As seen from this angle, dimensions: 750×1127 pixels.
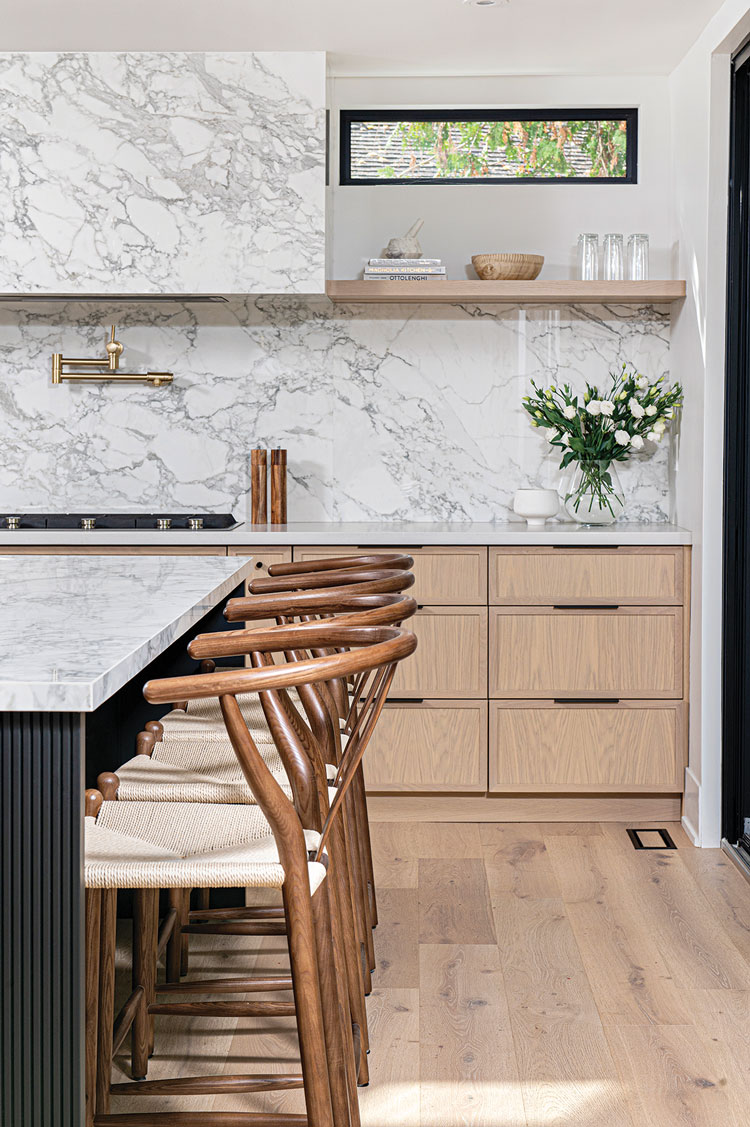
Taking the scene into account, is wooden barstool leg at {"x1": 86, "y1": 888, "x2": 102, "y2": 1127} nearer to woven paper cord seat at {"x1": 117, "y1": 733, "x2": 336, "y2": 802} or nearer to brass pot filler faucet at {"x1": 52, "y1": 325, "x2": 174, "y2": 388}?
woven paper cord seat at {"x1": 117, "y1": 733, "x2": 336, "y2": 802}

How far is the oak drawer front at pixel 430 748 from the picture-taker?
147 inches

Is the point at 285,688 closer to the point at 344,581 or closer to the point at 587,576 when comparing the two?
the point at 344,581

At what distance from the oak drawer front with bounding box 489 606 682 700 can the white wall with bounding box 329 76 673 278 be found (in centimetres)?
143

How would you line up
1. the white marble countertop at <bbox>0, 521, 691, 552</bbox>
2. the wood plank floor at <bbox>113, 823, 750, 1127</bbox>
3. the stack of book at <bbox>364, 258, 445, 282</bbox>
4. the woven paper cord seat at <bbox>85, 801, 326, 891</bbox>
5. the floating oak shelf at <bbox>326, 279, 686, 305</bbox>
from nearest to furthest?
the woven paper cord seat at <bbox>85, 801, 326, 891</bbox> → the wood plank floor at <bbox>113, 823, 750, 1127</bbox> → the white marble countertop at <bbox>0, 521, 691, 552</bbox> → the floating oak shelf at <bbox>326, 279, 686, 305</bbox> → the stack of book at <bbox>364, 258, 445, 282</bbox>

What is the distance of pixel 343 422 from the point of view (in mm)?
4336

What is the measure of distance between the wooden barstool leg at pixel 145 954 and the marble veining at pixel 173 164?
7.82 ft

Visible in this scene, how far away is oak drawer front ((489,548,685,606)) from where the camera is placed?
3.71 meters

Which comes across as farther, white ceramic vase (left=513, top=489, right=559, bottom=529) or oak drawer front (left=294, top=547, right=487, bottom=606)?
white ceramic vase (left=513, top=489, right=559, bottom=529)

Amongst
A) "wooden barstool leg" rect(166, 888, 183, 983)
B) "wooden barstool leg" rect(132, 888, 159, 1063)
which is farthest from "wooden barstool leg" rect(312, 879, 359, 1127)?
"wooden barstool leg" rect(166, 888, 183, 983)

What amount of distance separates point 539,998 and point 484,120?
3.26 meters

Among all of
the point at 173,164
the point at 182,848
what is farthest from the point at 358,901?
the point at 173,164

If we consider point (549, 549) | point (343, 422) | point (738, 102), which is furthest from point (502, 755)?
point (738, 102)

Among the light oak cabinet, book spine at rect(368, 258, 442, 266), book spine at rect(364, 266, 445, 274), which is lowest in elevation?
the light oak cabinet

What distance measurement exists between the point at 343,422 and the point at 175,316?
2.56 feet
